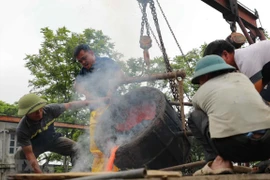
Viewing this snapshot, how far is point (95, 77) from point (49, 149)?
143 cm

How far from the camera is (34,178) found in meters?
1.93

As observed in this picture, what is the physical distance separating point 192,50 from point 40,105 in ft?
80.5

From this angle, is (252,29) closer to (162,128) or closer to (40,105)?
(162,128)

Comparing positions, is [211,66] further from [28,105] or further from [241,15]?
[241,15]

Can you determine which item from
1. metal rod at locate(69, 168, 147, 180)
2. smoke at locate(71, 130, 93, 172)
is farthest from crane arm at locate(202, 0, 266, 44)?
metal rod at locate(69, 168, 147, 180)

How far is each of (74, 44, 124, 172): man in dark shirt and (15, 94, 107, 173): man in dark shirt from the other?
380 mm

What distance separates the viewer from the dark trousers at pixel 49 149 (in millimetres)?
5238

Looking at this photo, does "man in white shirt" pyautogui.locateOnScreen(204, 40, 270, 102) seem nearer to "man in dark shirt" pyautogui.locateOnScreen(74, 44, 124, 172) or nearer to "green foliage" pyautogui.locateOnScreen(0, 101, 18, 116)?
"man in dark shirt" pyautogui.locateOnScreen(74, 44, 124, 172)

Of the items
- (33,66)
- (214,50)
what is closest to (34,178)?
(214,50)

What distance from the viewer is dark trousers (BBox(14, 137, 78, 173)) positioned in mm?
5238

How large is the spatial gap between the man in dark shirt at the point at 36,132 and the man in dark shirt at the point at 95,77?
14.9 inches

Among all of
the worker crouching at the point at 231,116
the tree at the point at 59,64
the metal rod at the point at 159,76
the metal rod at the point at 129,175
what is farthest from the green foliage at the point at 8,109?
the metal rod at the point at 129,175

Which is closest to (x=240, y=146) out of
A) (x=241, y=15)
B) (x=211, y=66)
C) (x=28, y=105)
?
(x=211, y=66)

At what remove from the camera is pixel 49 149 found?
217 inches
